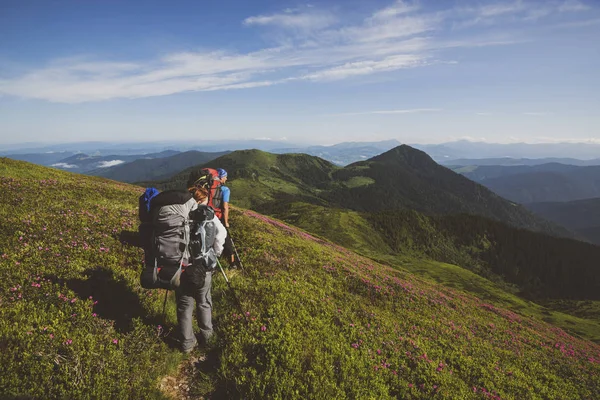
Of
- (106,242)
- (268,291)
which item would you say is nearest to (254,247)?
(268,291)

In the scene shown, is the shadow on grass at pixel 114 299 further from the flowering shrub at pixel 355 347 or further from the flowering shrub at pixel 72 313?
the flowering shrub at pixel 355 347

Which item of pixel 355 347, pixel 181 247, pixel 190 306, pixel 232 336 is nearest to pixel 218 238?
pixel 181 247

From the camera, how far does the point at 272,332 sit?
8234 mm

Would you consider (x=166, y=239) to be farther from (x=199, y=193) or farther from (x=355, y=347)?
(x=355, y=347)

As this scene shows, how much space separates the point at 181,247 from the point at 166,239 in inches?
15.6

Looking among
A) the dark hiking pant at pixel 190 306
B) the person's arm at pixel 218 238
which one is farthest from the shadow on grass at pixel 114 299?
the person's arm at pixel 218 238

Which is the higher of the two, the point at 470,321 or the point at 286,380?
the point at 286,380

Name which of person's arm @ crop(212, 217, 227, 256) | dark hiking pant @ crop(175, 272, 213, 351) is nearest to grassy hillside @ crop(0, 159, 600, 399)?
dark hiking pant @ crop(175, 272, 213, 351)

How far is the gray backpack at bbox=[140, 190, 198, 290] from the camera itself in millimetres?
6516

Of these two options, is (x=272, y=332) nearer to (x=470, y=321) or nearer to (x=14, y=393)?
(x=14, y=393)

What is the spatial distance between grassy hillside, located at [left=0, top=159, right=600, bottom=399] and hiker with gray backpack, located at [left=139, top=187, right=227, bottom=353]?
142cm

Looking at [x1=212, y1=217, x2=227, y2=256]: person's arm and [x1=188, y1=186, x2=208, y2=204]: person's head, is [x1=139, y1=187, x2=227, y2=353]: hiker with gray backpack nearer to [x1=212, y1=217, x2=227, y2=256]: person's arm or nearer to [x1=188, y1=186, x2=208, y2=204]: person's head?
[x1=212, y1=217, x2=227, y2=256]: person's arm

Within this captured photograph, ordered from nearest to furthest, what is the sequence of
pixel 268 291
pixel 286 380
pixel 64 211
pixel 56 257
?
pixel 286 380 < pixel 56 257 < pixel 268 291 < pixel 64 211

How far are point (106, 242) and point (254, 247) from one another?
7.07 m
